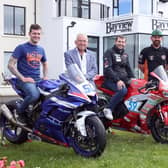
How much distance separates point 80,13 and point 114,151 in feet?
80.1

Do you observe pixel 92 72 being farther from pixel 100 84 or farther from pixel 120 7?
pixel 120 7

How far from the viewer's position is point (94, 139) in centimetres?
590

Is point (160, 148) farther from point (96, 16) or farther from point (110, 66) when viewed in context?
point (96, 16)

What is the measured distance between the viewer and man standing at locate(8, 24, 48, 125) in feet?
Result: 22.0

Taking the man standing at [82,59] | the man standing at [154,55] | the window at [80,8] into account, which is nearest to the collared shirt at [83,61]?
the man standing at [82,59]

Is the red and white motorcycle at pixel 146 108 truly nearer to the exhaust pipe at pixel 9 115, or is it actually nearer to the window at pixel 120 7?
the exhaust pipe at pixel 9 115

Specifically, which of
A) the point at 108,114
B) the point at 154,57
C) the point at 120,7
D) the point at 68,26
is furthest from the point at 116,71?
the point at 120,7

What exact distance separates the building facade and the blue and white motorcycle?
2173 centimetres

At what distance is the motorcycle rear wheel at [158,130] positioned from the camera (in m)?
7.35

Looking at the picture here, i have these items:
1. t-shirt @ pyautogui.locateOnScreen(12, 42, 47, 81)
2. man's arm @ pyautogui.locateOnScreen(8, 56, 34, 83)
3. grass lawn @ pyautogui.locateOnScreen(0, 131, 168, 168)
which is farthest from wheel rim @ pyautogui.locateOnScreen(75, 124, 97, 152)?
t-shirt @ pyautogui.locateOnScreen(12, 42, 47, 81)

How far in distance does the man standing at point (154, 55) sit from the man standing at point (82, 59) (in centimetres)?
171

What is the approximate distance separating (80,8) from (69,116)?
25.0 meters

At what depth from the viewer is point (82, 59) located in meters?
6.93

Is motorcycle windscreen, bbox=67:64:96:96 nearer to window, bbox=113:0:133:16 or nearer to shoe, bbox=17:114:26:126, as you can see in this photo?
shoe, bbox=17:114:26:126
